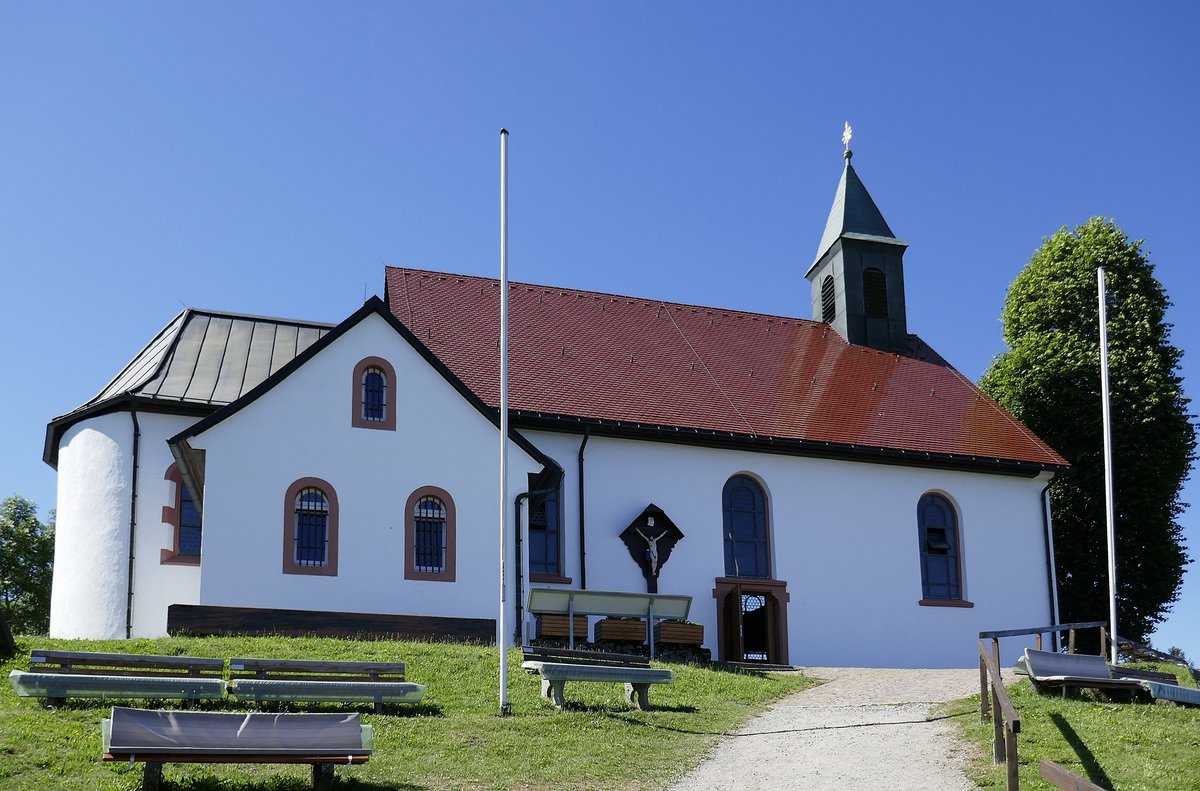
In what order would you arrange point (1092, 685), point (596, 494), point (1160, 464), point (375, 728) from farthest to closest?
1. point (1160, 464)
2. point (596, 494)
3. point (1092, 685)
4. point (375, 728)

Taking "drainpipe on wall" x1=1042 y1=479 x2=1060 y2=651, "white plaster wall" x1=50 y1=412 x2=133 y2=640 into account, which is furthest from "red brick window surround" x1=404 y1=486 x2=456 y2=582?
"drainpipe on wall" x1=1042 y1=479 x2=1060 y2=651

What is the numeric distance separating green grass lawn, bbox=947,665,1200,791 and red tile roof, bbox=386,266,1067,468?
13.2 metres

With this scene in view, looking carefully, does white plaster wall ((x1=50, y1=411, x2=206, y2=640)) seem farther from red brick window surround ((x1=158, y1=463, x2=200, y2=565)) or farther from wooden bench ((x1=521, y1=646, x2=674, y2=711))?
wooden bench ((x1=521, y1=646, x2=674, y2=711))

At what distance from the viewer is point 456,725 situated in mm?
14398

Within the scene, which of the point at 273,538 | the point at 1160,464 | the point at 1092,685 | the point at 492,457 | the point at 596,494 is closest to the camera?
the point at 1092,685

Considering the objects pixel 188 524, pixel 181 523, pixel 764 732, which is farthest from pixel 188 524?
pixel 764 732

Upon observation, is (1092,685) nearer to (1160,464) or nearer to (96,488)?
(96,488)

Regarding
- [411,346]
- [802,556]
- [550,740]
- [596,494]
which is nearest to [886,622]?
[802,556]

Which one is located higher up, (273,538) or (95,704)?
(273,538)

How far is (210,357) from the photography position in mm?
26938

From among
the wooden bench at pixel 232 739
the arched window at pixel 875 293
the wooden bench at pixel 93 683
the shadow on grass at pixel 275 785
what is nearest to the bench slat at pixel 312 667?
the wooden bench at pixel 93 683

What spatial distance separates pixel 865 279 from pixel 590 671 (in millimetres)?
20581

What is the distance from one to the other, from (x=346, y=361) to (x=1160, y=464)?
69.2 ft

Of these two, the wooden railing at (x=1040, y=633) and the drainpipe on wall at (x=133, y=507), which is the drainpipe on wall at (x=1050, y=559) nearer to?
the wooden railing at (x=1040, y=633)
